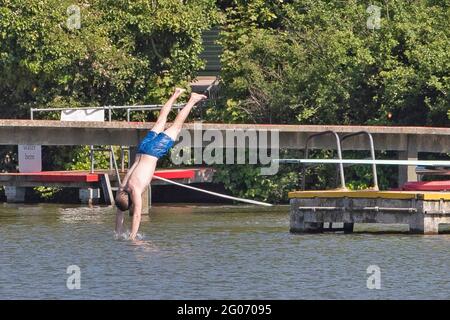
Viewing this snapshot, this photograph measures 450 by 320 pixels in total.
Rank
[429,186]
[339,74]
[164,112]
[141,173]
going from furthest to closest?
[339,74] → [429,186] → [141,173] → [164,112]

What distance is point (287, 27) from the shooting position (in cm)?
6625

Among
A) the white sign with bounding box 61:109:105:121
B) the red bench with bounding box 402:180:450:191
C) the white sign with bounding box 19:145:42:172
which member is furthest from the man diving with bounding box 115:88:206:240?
the white sign with bounding box 19:145:42:172

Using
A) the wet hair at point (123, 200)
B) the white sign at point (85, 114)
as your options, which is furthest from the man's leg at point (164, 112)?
the white sign at point (85, 114)

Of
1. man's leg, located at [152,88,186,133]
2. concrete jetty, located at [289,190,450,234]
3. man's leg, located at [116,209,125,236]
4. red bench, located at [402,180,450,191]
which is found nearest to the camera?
man's leg, located at [152,88,186,133]

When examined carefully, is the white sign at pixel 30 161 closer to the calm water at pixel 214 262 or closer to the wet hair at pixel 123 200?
the calm water at pixel 214 262

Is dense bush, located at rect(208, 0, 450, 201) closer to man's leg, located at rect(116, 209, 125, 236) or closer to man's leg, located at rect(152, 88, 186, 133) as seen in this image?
man's leg, located at rect(116, 209, 125, 236)

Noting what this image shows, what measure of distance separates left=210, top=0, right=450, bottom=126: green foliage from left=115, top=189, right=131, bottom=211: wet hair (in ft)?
70.6

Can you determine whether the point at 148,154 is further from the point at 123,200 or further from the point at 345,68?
the point at 345,68

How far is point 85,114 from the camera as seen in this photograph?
63.3 metres

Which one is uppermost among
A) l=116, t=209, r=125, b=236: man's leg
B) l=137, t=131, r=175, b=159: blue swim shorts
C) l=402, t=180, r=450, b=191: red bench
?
l=137, t=131, r=175, b=159: blue swim shorts

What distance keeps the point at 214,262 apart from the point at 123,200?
2.90 m

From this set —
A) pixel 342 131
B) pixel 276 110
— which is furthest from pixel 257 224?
pixel 276 110

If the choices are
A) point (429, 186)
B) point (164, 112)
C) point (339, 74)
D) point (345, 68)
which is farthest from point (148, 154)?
point (345, 68)

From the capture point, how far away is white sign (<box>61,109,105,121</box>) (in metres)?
63.1
